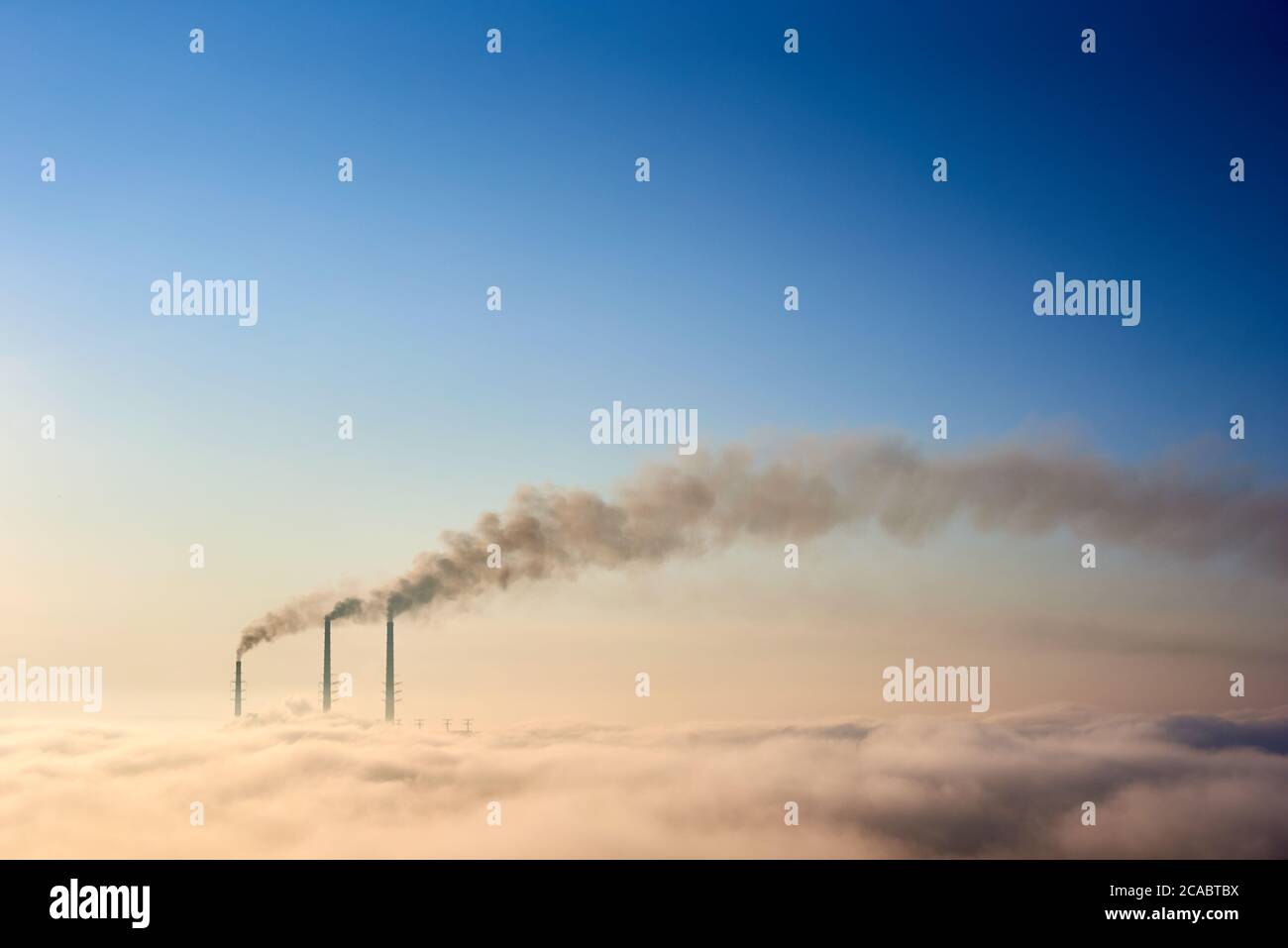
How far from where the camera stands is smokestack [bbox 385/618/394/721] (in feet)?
279

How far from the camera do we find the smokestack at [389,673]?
8506 centimetres

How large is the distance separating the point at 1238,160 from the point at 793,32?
26.0 meters

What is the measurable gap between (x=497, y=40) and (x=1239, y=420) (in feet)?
154

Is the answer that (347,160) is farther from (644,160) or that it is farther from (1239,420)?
(1239,420)

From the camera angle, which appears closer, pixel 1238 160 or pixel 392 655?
pixel 1238 160

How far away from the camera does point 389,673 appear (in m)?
86.9

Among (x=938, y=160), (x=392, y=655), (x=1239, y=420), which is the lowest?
(x=392, y=655)

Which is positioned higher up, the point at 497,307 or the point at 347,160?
the point at 347,160
